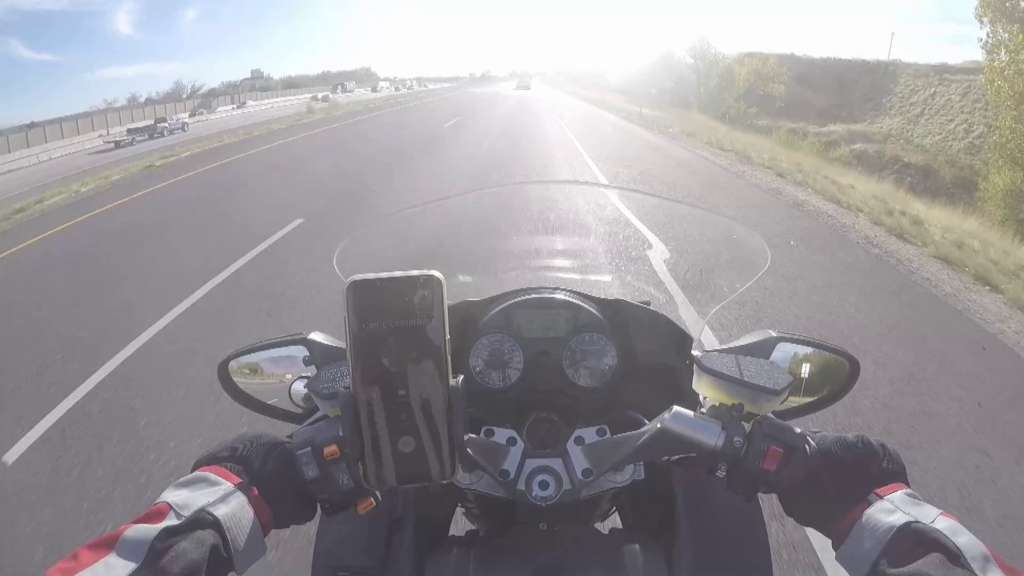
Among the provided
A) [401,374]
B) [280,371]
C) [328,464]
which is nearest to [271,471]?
[328,464]

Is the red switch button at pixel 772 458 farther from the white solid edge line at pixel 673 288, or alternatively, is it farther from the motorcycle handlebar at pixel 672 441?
the white solid edge line at pixel 673 288

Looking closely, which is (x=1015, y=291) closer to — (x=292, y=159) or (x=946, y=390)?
(x=946, y=390)

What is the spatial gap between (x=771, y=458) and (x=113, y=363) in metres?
6.74

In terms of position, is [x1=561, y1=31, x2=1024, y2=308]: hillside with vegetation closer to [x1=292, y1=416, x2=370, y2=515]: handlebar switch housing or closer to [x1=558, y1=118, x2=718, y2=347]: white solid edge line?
[x1=558, y1=118, x2=718, y2=347]: white solid edge line

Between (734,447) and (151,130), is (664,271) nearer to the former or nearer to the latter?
(734,447)

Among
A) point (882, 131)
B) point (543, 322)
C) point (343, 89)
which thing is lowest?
point (882, 131)

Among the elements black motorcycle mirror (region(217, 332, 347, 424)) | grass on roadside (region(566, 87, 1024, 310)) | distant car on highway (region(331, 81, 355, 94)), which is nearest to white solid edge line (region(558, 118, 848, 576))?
black motorcycle mirror (region(217, 332, 347, 424))

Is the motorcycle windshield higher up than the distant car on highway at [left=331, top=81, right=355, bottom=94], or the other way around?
the motorcycle windshield

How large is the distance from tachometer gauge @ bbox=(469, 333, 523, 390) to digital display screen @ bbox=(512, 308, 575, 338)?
0.05 m

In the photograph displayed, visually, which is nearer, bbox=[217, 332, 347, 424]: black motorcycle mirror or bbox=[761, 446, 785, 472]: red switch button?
bbox=[761, 446, 785, 472]: red switch button

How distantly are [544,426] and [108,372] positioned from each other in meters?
5.93

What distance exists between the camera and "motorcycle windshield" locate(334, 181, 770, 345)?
13.6 ft

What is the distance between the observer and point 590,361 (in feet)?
8.05

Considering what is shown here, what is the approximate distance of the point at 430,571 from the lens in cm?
219
